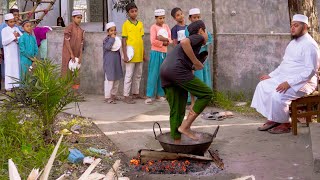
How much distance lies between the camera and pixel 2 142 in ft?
21.1

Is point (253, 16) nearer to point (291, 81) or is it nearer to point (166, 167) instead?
point (291, 81)

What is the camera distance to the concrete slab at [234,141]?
5887 millimetres

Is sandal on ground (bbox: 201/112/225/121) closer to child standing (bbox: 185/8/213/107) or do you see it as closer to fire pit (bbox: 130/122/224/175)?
child standing (bbox: 185/8/213/107)

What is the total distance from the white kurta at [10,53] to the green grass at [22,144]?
3586mm

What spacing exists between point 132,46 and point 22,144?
3.84 metres

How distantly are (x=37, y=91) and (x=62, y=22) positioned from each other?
35.9 ft

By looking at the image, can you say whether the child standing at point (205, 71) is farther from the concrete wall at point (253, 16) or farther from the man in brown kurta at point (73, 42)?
the concrete wall at point (253, 16)

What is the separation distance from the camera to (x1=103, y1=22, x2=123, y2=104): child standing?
32.3ft

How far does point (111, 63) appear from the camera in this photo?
9945 mm

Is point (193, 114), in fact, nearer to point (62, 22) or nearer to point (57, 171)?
point (57, 171)

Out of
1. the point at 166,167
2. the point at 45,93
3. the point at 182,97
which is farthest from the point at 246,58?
the point at 45,93

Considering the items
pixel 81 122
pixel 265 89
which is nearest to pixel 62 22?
pixel 81 122

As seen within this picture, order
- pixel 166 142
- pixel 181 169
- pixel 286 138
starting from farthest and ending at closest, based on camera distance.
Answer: pixel 286 138 < pixel 166 142 < pixel 181 169

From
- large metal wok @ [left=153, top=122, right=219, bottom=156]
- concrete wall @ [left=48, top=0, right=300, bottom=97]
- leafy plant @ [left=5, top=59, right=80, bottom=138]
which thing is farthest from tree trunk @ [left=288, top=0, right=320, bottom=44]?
leafy plant @ [left=5, top=59, right=80, bottom=138]
